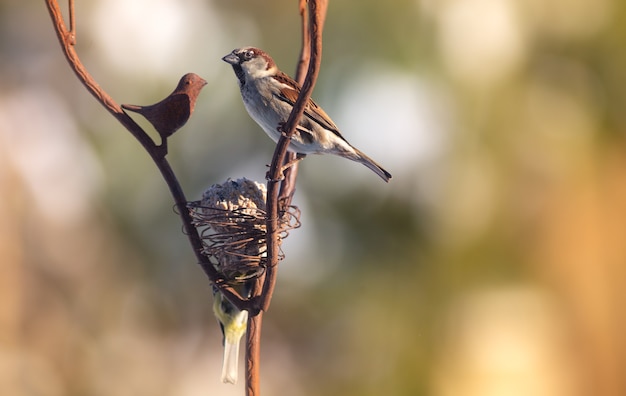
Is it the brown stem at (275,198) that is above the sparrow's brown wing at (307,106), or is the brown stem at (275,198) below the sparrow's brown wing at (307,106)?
below

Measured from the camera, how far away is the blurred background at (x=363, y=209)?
4.87 meters

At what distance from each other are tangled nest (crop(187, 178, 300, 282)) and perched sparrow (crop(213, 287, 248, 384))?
408mm

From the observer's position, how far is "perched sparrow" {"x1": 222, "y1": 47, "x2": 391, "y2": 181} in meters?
2.42

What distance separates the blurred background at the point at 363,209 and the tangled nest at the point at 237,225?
2.55 meters

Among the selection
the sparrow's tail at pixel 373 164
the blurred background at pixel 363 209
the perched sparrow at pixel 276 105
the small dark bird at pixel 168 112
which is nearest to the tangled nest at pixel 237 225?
the small dark bird at pixel 168 112

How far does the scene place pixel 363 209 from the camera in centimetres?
524

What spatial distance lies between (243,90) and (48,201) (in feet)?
12.3

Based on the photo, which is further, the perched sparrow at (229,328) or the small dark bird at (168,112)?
the perched sparrow at (229,328)

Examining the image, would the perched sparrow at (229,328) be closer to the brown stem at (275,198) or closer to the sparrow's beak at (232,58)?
the brown stem at (275,198)

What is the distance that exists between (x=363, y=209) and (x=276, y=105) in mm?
2864

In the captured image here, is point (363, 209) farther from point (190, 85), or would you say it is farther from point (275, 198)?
point (275, 198)

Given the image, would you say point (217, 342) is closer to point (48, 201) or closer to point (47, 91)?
point (48, 201)

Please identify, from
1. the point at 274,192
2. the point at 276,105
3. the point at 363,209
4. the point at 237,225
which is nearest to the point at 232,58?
the point at 276,105

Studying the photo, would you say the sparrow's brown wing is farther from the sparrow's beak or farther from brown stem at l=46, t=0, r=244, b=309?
brown stem at l=46, t=0, r=244, b=309
